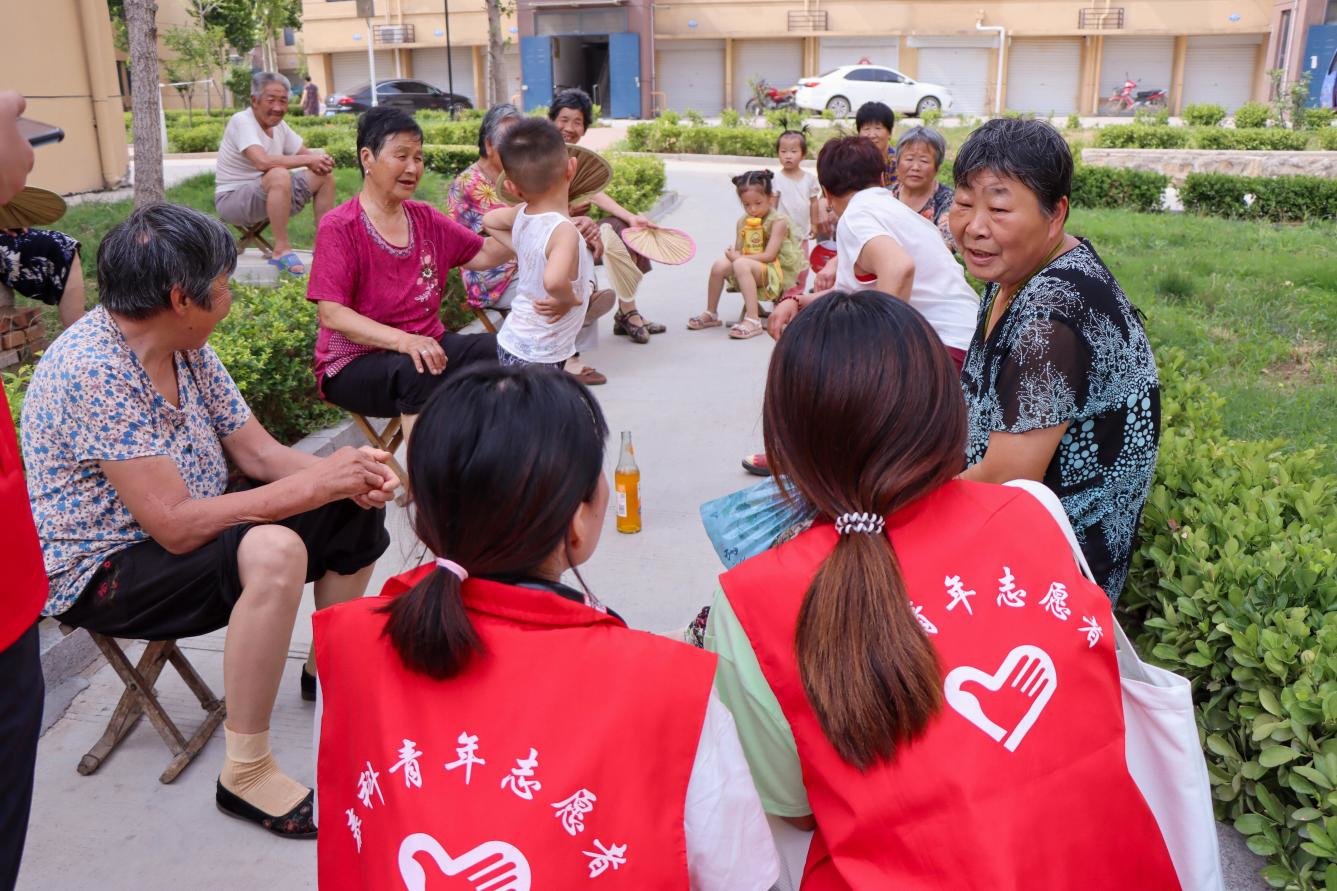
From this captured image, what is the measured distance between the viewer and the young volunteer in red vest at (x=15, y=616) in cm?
168

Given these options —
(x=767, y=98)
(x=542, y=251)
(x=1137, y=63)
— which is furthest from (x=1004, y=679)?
(x=1137, y=63)

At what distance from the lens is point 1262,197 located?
12.4m

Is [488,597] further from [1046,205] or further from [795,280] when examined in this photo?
[795,280]

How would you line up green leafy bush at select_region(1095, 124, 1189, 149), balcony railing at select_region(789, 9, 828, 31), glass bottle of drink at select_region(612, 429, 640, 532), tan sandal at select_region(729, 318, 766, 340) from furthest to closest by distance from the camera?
balcony railing at select_region(789, 9, 828, 31) → green leafy bush at select_region(1095, 124, 1189, 149) → tan sandal at select_region(729, 318, 766, 340) → glass bottle of drink at select_region(612, 429, 640, 532)

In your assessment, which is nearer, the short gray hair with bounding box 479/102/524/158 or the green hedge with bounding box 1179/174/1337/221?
the short gray hair with bounding box 479/102/524/158

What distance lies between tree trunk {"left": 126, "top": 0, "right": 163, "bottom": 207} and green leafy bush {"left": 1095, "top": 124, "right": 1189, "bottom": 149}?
1545cm

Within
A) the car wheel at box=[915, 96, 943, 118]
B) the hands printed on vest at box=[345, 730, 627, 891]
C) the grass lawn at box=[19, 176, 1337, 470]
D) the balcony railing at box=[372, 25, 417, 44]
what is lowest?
the grass lawn at box=[19, 176, 1337, 470]

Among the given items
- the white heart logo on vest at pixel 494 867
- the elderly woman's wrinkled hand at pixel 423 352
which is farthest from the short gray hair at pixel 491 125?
the white heart logo on vest at pixel 494 867

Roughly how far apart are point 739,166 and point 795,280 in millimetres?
11634

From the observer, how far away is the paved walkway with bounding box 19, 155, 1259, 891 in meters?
2.63

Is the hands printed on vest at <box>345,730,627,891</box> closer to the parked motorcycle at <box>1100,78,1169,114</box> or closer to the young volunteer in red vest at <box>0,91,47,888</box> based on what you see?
the young volunteer in red vest at <box>0,91,47,888</box>

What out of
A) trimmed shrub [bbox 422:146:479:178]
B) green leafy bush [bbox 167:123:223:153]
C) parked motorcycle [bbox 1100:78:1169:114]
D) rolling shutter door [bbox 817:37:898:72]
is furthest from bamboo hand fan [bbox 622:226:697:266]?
parked motorcycle [bbox 1100:78:1169:114]

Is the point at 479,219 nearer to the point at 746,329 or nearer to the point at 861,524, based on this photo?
the point at 746,329

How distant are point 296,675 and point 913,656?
2518 mm
